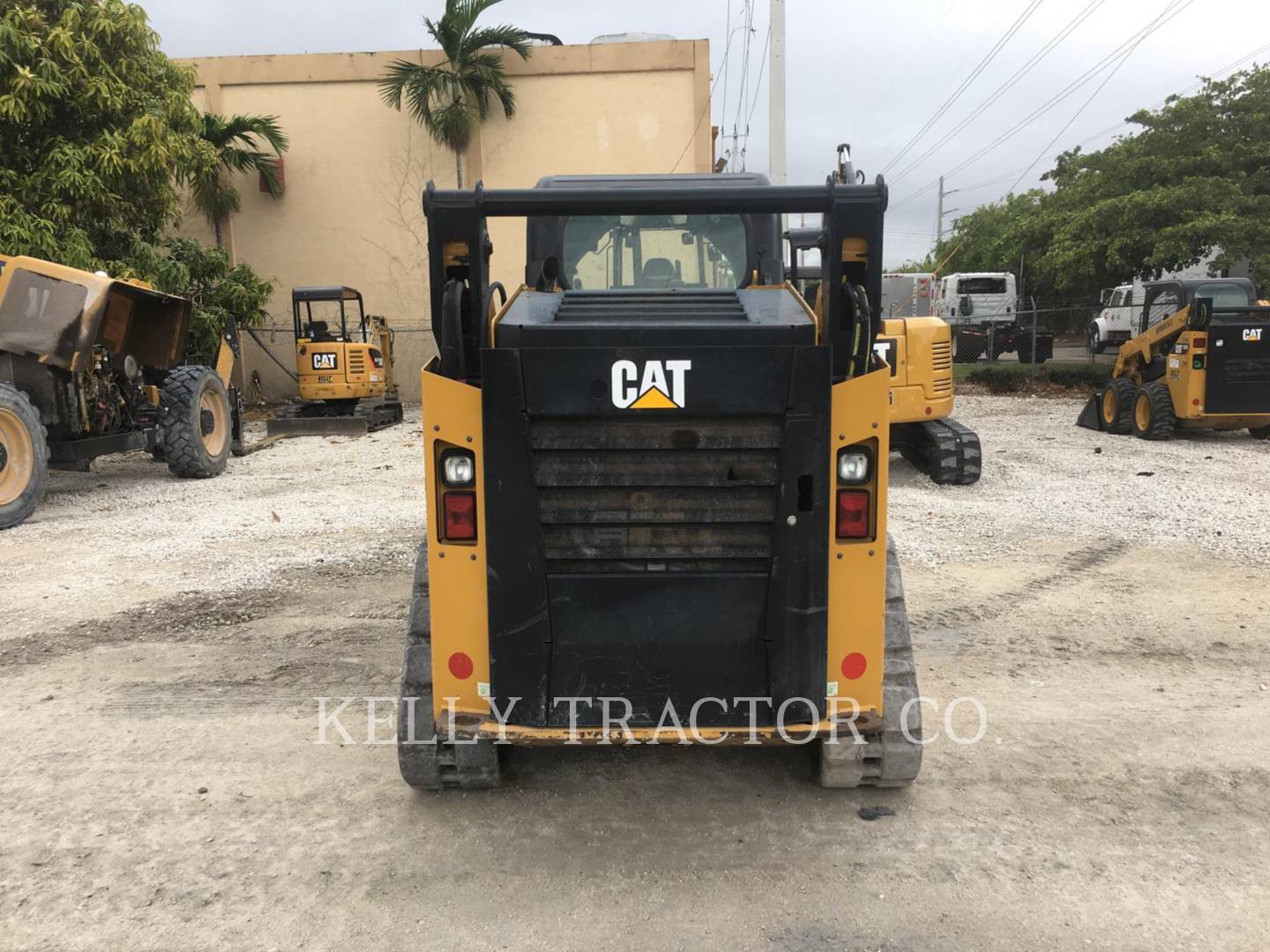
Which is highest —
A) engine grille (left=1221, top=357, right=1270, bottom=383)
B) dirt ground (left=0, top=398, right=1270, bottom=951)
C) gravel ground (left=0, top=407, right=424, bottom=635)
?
engine grille (left=1221, top=357, right=1270, bottom=383)

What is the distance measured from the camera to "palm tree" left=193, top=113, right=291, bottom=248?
18781mm

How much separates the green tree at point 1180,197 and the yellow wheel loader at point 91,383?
18.1 meters

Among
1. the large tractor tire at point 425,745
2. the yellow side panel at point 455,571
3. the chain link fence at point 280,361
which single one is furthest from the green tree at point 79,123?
the yellow side panel at point 455,571

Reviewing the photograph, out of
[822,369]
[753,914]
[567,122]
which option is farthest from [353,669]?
[567,122]

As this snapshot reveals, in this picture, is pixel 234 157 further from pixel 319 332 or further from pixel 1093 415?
pixel 1093 415

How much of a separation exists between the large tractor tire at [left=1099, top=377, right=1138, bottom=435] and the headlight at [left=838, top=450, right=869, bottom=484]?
40.3 ft

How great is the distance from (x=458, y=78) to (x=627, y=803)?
1836cm

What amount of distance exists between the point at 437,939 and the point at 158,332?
10428 millimetres

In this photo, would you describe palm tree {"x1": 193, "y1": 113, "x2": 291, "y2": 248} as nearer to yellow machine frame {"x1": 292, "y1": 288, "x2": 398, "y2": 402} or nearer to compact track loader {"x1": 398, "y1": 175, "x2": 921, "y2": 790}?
yellow machine frame {"x1": 292, "y1": 288, "x2": 398, "y2": 402}

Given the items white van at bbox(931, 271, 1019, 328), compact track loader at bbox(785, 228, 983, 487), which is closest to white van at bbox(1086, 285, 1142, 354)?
white van at bbox(931, 271, 1019, 328)

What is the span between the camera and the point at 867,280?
2887 mm

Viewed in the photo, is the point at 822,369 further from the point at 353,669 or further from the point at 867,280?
the point at 353,669

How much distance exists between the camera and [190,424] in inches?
419

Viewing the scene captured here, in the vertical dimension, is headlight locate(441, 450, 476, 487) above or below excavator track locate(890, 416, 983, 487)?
above
